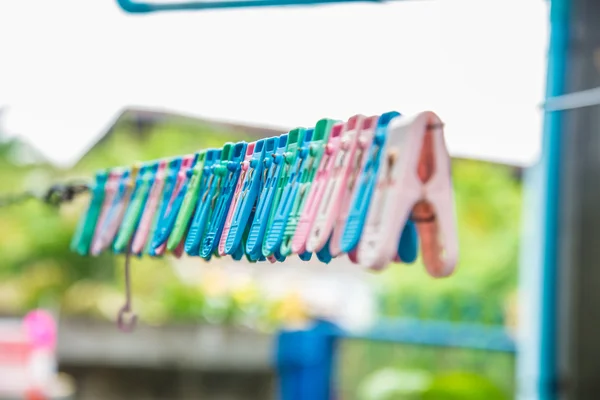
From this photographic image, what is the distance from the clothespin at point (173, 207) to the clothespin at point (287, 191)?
254 millimetres

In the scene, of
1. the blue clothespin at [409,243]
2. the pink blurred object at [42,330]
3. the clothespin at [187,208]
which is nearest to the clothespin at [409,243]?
the blue clothespin at [409,243]

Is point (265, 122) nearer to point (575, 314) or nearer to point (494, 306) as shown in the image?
point (575, 314)

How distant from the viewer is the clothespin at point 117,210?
163 cm

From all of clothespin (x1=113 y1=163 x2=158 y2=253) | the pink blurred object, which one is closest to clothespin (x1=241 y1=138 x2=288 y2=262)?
clothespin (x1=113 y1=163 x2=158 y2=253)

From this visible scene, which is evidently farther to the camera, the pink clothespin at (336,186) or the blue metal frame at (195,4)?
the blue metal frame at (195,4)

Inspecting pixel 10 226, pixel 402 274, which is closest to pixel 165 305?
pixel 10 226

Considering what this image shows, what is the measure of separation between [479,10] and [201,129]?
272 cm

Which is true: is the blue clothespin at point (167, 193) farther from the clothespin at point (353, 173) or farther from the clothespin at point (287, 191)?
the clothespin at point (353, 173)

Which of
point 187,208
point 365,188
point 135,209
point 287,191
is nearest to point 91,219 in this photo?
point 135,209

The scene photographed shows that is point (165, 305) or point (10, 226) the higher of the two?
point (10, 226)

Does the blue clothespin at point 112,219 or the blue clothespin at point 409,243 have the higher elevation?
the blue clothespin at point 112,219

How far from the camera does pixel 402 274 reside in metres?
6.67

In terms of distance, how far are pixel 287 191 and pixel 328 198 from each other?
0.09m

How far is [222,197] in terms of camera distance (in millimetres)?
1294
